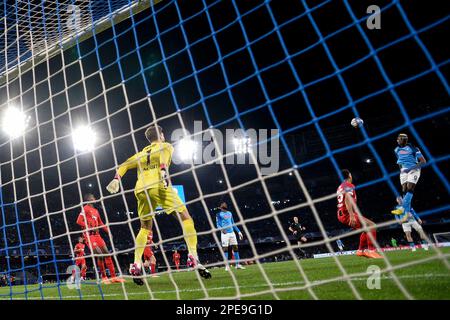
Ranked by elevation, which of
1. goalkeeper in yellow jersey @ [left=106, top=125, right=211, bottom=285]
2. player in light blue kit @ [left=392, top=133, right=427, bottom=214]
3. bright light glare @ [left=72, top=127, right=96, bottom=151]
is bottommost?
player in light blue kit @ [left=392, top=133, right=427, bottom=214]

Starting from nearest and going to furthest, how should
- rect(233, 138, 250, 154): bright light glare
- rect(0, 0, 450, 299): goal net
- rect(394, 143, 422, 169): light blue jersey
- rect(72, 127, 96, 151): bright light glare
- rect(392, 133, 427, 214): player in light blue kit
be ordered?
rect(233, 138, 250, 154): bright light glare
rect(0, 0, 450, 299): goal net
rect(72, 127, 96, 151): bright light glare
rect(392, 133, 427, 214): player in light blue kit
rect(394, 143, 422, 169): light blue jersey

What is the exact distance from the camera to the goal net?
2895mm

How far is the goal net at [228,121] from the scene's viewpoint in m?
2.89

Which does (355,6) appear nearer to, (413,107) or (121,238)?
(413,107)

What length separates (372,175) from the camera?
79.8 feet

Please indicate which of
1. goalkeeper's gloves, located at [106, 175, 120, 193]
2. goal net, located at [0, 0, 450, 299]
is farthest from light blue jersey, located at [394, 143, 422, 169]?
goalkeeper's gloves, located at [106, 175, 120, 193]

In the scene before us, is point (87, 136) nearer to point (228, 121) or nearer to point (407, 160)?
point (228, 121)

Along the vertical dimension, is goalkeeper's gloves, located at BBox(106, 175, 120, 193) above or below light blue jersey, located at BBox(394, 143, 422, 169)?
above

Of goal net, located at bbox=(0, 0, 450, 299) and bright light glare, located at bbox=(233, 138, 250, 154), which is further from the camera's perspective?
goal net, located at bbox=(0, 0, 450, 299)

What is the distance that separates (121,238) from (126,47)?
1632cm

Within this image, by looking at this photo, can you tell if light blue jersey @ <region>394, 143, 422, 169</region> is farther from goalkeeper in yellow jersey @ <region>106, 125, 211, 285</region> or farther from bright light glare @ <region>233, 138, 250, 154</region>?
bright light glare @ <region>233, 138, 250, 154</region>

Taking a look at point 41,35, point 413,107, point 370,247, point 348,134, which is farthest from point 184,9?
point 413,107

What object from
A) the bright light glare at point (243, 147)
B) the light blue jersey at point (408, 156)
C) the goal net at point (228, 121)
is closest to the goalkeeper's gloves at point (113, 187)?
the goal net at point (228, 121)

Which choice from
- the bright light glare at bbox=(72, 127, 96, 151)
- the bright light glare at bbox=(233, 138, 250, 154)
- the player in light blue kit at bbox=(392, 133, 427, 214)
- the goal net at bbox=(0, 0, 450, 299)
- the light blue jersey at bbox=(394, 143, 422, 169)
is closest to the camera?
the bright light glare at bbox=(233, 138, 250, 154)
